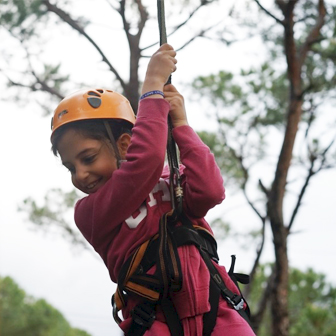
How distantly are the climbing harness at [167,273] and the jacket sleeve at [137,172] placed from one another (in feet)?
0.26

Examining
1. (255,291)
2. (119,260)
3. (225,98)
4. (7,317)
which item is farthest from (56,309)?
(119,260)

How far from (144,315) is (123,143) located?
1.68 feet

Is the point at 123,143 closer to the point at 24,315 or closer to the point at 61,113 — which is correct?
the point at 61,113

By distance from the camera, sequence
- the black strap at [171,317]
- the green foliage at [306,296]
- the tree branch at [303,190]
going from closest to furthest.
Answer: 1. the black strap at [171,317]
2. the tree branch at [303,190]
3. the green foliage at [306,296]

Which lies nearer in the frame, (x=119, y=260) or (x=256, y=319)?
(x=119, y=260)

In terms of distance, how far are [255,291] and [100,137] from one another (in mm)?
20149

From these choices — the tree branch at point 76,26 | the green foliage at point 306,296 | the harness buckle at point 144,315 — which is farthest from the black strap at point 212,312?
the green foliage at point 306,296

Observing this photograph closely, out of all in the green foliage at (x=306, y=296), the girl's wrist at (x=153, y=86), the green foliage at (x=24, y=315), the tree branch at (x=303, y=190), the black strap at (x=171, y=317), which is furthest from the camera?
the green foliage at (x=24, y=315)

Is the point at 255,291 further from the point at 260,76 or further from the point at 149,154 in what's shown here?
the point at 149,154

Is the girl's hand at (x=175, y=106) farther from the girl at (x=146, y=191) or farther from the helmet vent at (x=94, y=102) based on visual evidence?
the helmet vent at (x=94, y=102)

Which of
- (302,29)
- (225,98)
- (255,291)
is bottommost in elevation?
(225,98)

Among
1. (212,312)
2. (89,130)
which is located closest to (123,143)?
(89,130)

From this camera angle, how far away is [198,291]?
167 centimetres

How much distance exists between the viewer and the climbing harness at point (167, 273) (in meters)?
1.66
